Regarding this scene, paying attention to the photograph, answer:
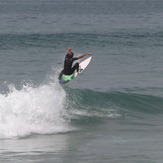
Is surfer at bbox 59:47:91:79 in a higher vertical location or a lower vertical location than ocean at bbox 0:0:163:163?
higher

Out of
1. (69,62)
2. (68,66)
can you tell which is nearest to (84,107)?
(68,66)

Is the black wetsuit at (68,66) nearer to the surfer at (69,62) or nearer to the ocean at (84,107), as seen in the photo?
the surfer at (69,62)

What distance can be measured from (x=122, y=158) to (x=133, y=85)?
46.6ft

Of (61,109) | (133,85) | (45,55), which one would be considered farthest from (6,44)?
(61,109)

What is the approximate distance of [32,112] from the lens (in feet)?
67.3

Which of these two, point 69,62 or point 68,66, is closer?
point 69,62

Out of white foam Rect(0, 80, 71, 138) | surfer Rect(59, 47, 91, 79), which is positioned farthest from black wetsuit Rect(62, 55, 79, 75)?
white foam Rect(0, 80, 71, 138)

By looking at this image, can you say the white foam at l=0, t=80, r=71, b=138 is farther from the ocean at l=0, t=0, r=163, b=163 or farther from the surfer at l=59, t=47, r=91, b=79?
the surfer at l=59, t=47, r=91, b=79

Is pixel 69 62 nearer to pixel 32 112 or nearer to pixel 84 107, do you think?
pixel 32 112

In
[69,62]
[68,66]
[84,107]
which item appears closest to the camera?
[69,62]

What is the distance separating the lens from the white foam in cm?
1886

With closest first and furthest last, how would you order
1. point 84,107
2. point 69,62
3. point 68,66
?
point 69,62
point 68,66
point 84,107

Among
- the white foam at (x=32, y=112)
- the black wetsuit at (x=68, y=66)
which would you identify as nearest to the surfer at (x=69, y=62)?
Result: the black wetsuit at (x=68, y=66)

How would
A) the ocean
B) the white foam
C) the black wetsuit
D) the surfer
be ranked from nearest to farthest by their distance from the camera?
1. the ocean
2. the white foam
3. the surfer
4. the black wetsuit
